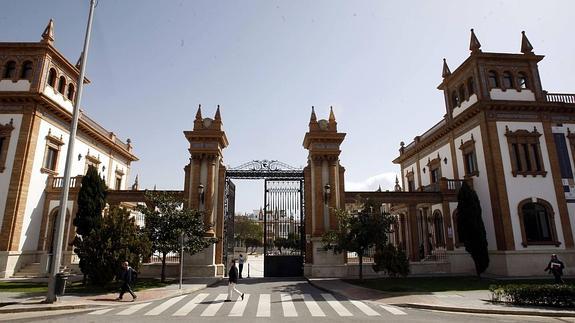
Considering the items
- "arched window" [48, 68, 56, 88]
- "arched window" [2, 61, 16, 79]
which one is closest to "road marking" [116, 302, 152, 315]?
"arched window" [48, 68, 56, 88]

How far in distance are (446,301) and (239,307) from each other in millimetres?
7793

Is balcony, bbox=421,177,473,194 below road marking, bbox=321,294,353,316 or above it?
above

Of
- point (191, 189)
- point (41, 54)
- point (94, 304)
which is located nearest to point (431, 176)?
point (191, 189)

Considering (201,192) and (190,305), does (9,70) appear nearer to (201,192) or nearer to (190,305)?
(201,192)

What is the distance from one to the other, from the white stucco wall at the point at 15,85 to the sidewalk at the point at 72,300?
1542 cm

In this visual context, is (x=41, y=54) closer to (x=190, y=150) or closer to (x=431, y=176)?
(x=190, y=150)

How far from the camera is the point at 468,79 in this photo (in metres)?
Answer: 26.8

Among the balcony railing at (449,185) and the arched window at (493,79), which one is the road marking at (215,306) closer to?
the balcony railing at (449,185)

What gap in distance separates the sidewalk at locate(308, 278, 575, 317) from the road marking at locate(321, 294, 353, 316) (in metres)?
0.83

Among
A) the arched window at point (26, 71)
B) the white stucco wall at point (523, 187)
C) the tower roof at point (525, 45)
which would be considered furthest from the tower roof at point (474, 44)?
the arched window at point (26, 71)

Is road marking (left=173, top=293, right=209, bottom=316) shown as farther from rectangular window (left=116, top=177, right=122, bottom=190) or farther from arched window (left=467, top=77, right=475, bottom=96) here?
arched window (left=467, top=77, right=475, bottom=96)

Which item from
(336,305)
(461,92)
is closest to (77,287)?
(336,305)

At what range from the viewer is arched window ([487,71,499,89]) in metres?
25.4

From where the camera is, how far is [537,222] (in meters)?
23.0
